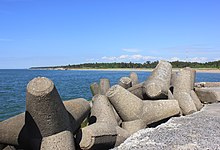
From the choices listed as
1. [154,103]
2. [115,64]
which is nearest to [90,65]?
[115,64]

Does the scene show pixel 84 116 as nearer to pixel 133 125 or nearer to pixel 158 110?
pixel 133 125

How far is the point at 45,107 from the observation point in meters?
4.68

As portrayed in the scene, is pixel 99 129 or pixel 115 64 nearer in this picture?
pixel 99 129

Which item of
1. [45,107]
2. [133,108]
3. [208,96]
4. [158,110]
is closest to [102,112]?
[133,108]

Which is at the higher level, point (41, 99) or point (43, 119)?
point (41, 99)

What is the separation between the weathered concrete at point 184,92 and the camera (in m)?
8.72

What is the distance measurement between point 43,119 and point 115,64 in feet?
394

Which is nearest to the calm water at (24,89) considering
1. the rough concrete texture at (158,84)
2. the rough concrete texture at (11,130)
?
the rough concrete texture at (158,84)

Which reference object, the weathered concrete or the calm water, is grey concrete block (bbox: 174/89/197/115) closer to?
the weathered concrete

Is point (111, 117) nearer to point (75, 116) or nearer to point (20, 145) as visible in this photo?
point (75, 116)

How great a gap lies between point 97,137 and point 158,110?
2.36m

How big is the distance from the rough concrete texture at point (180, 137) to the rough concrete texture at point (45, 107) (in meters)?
1.16

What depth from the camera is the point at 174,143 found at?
16.2 ft

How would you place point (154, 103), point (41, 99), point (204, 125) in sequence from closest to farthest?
point (41, 99) < point (204, 125) < point (154, 103)
